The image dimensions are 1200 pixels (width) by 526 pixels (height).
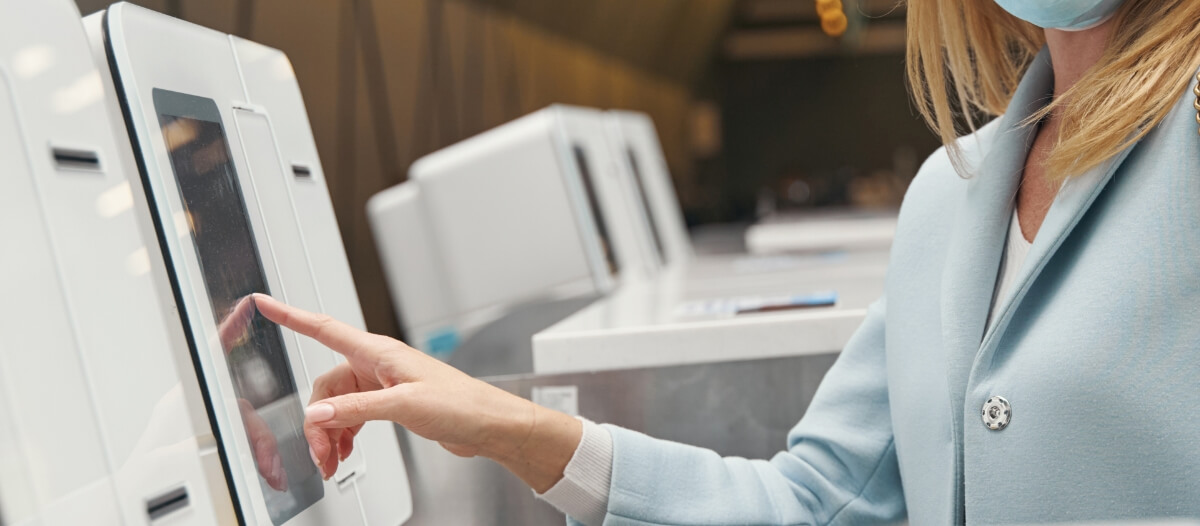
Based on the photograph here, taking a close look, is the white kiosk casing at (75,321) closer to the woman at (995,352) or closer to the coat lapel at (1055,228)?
the woman at (995,352)

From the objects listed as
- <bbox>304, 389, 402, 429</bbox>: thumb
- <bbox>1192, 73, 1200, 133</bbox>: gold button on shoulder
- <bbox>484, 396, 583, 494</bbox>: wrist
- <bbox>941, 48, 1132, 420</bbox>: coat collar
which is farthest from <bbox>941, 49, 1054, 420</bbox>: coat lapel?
<bbox>304, 389, 402, 429</bbox>: thumb

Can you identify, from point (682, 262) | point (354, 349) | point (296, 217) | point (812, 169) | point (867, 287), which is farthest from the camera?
point (812, 169)

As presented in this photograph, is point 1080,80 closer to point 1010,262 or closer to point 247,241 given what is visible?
point 1010,262

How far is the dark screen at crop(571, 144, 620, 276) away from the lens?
6.15ft

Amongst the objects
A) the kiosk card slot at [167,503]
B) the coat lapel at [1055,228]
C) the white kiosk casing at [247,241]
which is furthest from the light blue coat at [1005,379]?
the kiosk card slot at [167,503]

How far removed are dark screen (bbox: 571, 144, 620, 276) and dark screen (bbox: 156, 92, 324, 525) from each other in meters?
1.20

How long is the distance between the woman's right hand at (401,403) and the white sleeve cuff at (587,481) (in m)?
0.04

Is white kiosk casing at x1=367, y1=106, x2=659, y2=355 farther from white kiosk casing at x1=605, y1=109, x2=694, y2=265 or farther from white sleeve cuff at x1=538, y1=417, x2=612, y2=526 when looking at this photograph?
white sleeve cuff at x1=538, y1=417, x2=612, y2=526

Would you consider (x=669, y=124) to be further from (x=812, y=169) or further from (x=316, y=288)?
(x=316, y=288)

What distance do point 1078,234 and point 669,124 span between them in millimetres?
5589

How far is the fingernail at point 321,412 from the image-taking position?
23.6 inches

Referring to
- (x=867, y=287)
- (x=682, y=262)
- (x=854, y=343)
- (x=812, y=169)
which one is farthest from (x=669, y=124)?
(x=854, y=343)

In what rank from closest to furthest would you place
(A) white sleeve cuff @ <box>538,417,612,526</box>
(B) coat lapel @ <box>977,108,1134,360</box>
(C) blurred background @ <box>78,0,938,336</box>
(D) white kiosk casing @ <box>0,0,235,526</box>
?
(D) white kiosk casing @ <box>0,0,235,526</box>, (B) coat lapel @ <box>977,108,1134,360</box>, (A) white sleeve cuff @ <box>538,417,612,526</box>, (C) blurred background @ <box>78,0,938,336</box>

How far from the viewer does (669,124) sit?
622 cm
